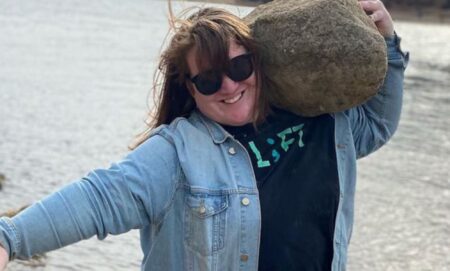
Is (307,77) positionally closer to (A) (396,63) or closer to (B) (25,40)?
(A) (396,63)

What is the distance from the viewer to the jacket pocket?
8.70ft

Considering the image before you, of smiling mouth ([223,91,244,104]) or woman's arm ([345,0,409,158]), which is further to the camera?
woman's arm ([345,0,409,158])

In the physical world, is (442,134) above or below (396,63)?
below

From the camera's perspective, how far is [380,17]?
3221 mm

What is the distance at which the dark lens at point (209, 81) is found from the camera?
9.10ft

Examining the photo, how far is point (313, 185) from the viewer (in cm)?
288

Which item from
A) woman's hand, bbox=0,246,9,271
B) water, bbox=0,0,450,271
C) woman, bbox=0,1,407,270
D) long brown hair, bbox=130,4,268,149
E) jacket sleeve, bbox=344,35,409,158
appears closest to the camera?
woman's hand, bbox=0,246,9,271

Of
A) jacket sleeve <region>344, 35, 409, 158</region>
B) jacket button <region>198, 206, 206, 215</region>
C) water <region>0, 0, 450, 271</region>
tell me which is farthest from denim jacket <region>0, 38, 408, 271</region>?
water <region>0, 0, 450, 271</region>

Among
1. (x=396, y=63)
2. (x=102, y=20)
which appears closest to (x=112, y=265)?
(x=396, y=63)

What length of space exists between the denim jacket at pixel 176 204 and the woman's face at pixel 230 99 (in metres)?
0.04

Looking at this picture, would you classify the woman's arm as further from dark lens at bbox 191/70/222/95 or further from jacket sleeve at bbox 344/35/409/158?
dark lens at bbox 191/70/222/95

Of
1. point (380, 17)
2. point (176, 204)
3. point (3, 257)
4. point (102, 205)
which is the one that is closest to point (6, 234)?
point (3, 257)

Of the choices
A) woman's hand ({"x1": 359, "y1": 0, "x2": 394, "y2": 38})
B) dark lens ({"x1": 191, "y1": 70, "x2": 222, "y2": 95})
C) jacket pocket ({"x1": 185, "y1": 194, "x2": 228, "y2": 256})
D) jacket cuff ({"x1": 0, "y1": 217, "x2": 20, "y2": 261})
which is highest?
woman's hand ({"x1": 359, "y1": 0, "x2": 394, "y2": 38})

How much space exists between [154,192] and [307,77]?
2.31 feet
